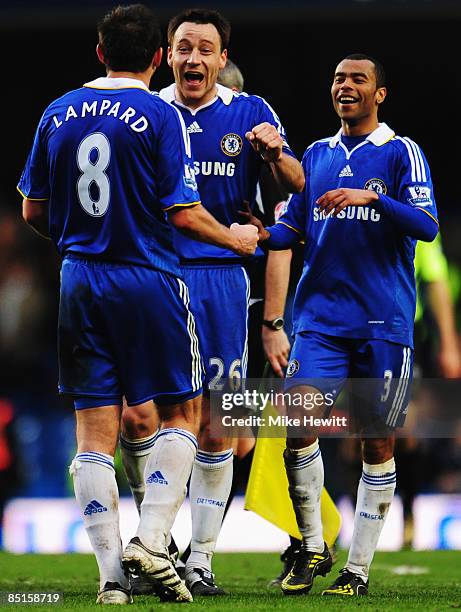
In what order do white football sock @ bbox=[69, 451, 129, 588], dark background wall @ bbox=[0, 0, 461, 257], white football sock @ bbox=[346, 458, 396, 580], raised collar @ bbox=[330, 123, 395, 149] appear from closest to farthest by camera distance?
white football sock @ bbox=[69, 451, 129, 588] → white football sock @ bbox=[346, 458, 396, 580] → raised collar @ bbox=[330, 123, 395, 149] → dark background wall @ bbox=[0, 0, 461, 257]

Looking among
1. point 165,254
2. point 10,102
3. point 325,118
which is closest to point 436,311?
point 165,254

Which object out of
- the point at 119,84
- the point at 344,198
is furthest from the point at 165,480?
the point at 119,84

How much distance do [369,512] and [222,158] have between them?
172 cm

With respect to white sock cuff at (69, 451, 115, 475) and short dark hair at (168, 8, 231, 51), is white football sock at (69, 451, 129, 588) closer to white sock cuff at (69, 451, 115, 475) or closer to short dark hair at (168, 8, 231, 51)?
white sock cuff at (69, 451, 115, 475)

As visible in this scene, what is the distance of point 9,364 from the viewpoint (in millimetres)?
13164

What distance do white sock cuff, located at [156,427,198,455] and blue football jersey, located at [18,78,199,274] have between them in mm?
636

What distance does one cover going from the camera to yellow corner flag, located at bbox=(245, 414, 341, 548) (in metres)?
6.77

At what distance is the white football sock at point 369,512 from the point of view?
6.04m

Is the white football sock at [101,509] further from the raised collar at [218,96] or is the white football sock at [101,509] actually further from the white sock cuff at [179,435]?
the raised collar at [218,96]

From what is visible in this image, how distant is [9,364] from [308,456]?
294 inches

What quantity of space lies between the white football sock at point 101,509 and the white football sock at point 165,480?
4.5 inches

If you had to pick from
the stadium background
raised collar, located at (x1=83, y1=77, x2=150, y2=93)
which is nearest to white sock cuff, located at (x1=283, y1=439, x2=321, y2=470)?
raised collar, located at (x1=83, y1=77, x2=150, y2=93)

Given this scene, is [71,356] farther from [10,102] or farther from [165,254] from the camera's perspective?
[10,102]

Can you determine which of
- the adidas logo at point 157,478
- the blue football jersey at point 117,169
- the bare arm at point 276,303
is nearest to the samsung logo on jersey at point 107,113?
the blue football jersey at point 117,169
